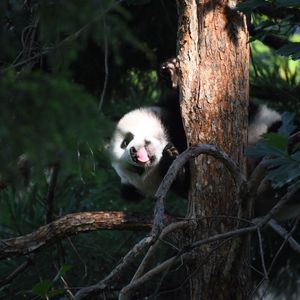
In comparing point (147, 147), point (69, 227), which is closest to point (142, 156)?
point (147, 147)


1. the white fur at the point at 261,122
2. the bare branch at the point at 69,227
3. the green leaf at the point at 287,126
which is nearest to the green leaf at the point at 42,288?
the bare branch at the point at 69,227

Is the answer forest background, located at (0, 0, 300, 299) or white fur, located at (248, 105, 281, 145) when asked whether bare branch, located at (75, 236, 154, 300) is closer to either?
forest background, located at (0, 0, 300, 299)

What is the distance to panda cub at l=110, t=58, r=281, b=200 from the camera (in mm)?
3326

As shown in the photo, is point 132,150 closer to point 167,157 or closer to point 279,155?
point 167,157

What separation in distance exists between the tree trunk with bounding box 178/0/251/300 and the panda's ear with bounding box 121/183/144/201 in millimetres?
989

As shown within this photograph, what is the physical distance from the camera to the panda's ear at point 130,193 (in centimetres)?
356

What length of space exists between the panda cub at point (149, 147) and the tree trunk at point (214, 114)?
25.7 inches

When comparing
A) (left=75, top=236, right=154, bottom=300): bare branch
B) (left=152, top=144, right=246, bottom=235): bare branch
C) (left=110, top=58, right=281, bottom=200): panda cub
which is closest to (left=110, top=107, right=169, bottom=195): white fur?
(left=110, top=58, right=281, bottom=200): panda cub

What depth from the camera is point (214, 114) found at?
8.46ft

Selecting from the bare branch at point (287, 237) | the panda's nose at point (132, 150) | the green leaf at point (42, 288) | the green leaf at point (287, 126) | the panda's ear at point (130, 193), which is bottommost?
the panda's ear at point (130, 193)

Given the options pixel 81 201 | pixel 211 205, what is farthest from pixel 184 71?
pixel 81 201

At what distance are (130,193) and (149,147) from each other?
309 mm

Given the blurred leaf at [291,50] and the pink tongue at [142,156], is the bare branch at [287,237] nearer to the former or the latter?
the blurred leaf at [291,50]

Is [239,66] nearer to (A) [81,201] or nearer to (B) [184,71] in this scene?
(B) [184,71]
